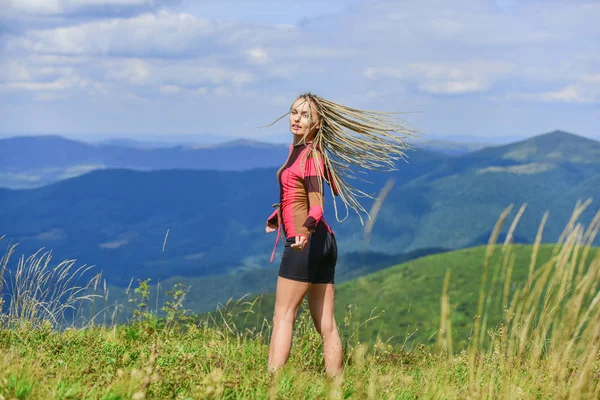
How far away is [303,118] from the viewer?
5477 millimetres

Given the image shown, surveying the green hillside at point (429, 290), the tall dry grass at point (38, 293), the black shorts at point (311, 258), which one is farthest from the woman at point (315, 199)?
the green hillside at point (429, 290)

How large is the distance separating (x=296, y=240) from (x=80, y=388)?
1.84 m

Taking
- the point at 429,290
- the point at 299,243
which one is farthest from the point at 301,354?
the point at 429,290

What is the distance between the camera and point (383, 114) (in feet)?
18.4

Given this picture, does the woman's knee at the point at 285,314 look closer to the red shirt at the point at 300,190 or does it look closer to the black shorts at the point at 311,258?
the black shorts at the point at 311,258

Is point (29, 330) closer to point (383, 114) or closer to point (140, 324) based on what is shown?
point (140, 324)

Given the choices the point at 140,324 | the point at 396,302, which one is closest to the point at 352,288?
the point at 396,302

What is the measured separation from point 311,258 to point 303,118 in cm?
114

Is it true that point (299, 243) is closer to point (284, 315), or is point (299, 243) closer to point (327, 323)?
point (284, 315)

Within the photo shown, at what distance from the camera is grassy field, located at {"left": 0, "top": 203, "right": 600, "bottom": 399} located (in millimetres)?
3726

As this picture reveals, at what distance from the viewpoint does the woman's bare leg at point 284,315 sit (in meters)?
5.23

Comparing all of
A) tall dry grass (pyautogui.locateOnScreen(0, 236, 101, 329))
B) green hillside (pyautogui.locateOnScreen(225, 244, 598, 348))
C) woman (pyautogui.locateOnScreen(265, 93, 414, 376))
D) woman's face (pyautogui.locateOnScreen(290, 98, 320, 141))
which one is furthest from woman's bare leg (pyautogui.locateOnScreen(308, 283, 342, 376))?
green hillside (pyautogui.locateOnScreen(225, 244, 598, 348))

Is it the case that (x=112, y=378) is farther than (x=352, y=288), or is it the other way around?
(x=352, y=288)

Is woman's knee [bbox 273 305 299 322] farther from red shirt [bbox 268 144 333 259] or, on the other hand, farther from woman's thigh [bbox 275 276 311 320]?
red shirt [bbox 268 144 333 259]
